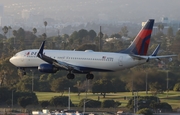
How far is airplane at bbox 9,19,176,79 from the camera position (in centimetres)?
8625

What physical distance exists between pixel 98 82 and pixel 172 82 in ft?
50.6

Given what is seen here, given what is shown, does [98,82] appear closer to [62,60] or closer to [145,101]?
[145,101]

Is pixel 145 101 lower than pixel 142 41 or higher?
lower

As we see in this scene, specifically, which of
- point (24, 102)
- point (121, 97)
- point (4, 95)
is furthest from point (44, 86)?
point (24, 102)

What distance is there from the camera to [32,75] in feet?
474

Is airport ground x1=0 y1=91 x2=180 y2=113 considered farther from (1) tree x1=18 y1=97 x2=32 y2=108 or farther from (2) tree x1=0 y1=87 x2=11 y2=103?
(2) tree x1=0 y1=87 x2=11 y2=103

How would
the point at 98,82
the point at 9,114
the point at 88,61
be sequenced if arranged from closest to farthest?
the point at 88,61, the point at 9,114, the point at 98,82

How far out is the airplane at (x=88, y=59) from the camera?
86250 mm

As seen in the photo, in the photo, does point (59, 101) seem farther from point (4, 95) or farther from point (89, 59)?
point (89, 59)

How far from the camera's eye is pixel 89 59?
87.6 m

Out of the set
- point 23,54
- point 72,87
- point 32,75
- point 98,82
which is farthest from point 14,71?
point 23,54

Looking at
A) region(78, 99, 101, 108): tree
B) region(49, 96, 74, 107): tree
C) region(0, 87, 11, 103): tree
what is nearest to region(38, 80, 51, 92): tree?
region(0, 87, 11, 103): tree

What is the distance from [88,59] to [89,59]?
0.43 ft

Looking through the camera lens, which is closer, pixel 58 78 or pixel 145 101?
pixel 145 101
